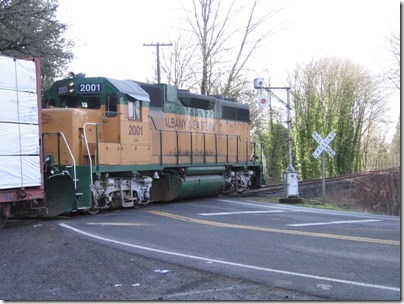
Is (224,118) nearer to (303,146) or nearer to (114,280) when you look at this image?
(114,280)

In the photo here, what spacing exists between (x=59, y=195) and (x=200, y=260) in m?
6.07

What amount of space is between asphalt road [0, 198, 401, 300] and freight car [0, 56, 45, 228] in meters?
0.82

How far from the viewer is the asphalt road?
5.56m

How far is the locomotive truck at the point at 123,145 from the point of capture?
1203 cm

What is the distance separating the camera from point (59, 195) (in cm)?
1196

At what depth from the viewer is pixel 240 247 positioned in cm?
806

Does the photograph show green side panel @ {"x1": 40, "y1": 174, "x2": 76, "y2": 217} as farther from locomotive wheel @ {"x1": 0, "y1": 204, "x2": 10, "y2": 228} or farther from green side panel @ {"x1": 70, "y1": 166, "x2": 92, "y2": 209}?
locomotive wheel @ {"x1": 0, "y1": 204, "x2": 10, "y2": 228}

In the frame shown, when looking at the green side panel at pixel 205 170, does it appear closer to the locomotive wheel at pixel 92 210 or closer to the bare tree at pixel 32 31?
the locomotive wheel at pixel 92 210

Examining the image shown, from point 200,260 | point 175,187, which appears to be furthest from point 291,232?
point 175,187

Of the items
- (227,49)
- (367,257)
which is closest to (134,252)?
(367,257)

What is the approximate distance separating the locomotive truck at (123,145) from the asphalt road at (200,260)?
127 cm

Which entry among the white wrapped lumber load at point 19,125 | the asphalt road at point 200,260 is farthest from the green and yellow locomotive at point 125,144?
the white wrapped lumber load at point 19,125

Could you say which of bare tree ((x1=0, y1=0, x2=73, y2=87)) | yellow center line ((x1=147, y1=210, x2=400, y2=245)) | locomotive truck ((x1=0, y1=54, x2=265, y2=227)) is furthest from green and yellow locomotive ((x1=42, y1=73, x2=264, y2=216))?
bare tree ((x1=0, y1=0, x2=73, y2=87))

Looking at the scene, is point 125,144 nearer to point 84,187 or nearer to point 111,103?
point 111,103
